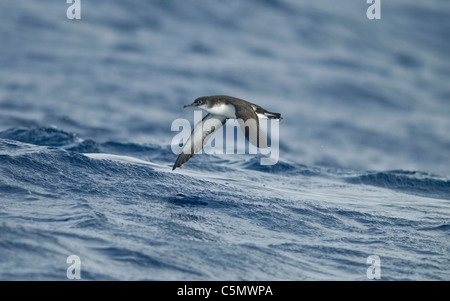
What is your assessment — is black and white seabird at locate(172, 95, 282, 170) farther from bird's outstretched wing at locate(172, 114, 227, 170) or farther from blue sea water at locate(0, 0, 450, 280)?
blue sea water at locate(0, 0, 450, 280)

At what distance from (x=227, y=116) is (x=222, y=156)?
4.83 m

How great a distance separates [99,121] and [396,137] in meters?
11.1

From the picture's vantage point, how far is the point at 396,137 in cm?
2244

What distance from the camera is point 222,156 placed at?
14516mm

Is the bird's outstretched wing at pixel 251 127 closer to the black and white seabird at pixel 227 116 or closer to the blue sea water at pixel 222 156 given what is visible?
the black and white seabird at pixel 227 116

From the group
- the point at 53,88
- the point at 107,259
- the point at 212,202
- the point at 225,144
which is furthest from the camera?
the point at 53,88

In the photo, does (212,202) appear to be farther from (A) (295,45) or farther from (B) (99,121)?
(A) (295,45)

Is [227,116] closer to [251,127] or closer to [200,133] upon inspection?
[200,133]

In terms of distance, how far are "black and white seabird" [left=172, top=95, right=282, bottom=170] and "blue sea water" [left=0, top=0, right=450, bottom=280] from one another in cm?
75

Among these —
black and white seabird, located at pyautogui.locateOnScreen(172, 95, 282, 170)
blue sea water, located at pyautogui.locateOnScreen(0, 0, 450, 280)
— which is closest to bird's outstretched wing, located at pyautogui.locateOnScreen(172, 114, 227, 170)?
black and white seabird, located at pyautogui.locateOnScreen(172, 95, 282, 170)

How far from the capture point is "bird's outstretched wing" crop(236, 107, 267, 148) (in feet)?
26.7

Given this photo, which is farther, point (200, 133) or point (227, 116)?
point (200, 133)

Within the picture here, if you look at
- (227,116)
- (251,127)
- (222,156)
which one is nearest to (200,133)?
(227,116)
